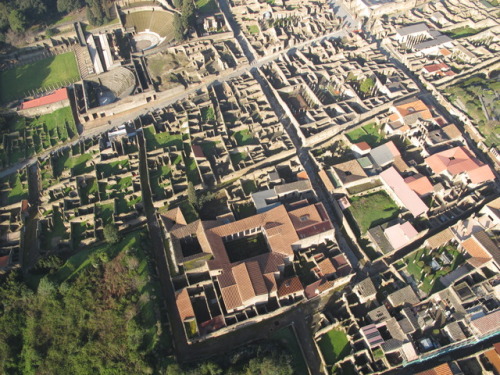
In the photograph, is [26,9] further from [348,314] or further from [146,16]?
[348,314]

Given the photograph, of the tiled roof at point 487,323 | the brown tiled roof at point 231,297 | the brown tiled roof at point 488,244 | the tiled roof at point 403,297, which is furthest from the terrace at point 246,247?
the brown tiled roof at point 488,244

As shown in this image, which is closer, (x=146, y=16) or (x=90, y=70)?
(x=90, y=70)

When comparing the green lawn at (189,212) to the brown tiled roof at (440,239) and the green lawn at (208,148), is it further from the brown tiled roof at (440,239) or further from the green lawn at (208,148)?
the brown tiled roof at (440,239)

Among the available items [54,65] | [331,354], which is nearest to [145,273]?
[331,354]

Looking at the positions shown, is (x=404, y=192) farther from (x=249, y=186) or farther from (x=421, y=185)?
(x=249, y=186)

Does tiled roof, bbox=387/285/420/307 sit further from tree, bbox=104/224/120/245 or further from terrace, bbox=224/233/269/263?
tree, bbox=104/224/120/245

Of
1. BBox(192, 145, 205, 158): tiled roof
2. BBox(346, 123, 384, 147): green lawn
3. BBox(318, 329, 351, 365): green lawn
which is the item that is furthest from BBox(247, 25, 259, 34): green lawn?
BBox(318, 329, 351, 365): green lawn
